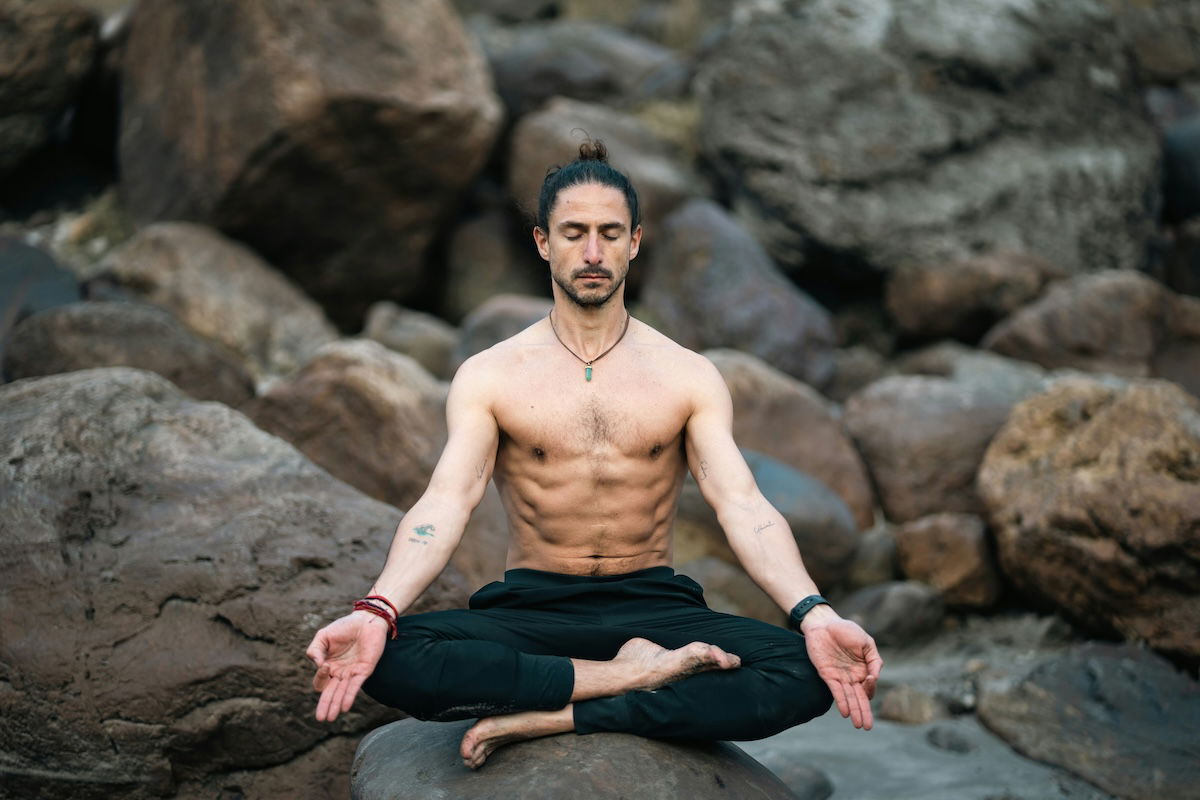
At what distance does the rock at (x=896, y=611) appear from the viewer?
628 cm

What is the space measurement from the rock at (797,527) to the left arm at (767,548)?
2973mm

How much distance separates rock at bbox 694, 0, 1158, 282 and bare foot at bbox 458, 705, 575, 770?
7.66 meters

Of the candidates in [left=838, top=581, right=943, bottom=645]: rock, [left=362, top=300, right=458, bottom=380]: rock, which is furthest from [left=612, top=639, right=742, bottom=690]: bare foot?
[left=362, top=300, right=458, bottom=380]: rock

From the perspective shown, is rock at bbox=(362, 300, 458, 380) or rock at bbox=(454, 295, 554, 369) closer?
rock at bbox=(454, 295, 554, 369)

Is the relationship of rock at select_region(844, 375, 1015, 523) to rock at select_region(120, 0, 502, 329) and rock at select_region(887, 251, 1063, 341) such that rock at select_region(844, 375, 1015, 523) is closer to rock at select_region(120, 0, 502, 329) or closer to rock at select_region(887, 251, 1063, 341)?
rock at select_region(887, 251, 1063, 341)

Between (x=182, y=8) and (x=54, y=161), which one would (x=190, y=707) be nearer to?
(x=182, y=8)

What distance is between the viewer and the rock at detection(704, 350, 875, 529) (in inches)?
288

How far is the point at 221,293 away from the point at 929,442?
204 inches

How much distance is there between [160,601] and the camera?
387 centimetres

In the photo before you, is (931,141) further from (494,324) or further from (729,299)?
(494,324)

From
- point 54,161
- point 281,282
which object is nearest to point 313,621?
point 281,282

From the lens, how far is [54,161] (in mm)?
10250

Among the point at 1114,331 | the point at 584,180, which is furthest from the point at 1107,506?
the point at 584,180

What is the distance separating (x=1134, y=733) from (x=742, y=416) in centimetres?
306
